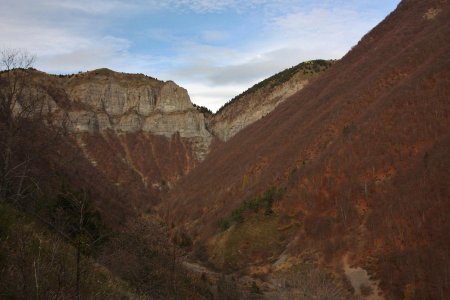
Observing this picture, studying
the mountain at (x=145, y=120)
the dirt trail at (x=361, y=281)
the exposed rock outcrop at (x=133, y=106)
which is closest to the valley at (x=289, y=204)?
the dirt trail at (x=361, y=281)

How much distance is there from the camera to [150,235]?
1443 centimetres

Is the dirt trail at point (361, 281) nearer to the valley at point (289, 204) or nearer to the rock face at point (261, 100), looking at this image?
the valley at point (289, 204)

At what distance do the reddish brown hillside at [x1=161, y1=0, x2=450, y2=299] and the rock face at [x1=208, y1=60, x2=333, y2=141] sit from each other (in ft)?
124

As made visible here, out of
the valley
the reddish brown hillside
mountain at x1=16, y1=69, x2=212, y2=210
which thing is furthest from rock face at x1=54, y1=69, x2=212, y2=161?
the reddish brown hillside

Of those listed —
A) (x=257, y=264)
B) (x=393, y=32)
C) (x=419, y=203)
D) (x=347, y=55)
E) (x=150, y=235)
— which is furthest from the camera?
(x=347, y=55)

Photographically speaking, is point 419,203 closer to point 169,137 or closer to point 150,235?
point 150,235

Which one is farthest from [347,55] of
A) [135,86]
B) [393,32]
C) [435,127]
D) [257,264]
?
[135,86]

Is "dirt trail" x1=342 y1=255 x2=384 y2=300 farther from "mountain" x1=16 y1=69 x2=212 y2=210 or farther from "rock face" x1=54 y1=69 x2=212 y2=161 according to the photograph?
"rock face" x1=54 y1=69 x2=212 y2=161

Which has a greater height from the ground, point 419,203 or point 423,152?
point 423,152

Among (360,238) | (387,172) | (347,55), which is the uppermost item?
(347,55)

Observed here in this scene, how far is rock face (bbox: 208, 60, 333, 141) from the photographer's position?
317ft

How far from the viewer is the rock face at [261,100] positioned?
317ft

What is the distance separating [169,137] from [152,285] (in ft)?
305

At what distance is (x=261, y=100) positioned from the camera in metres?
103
